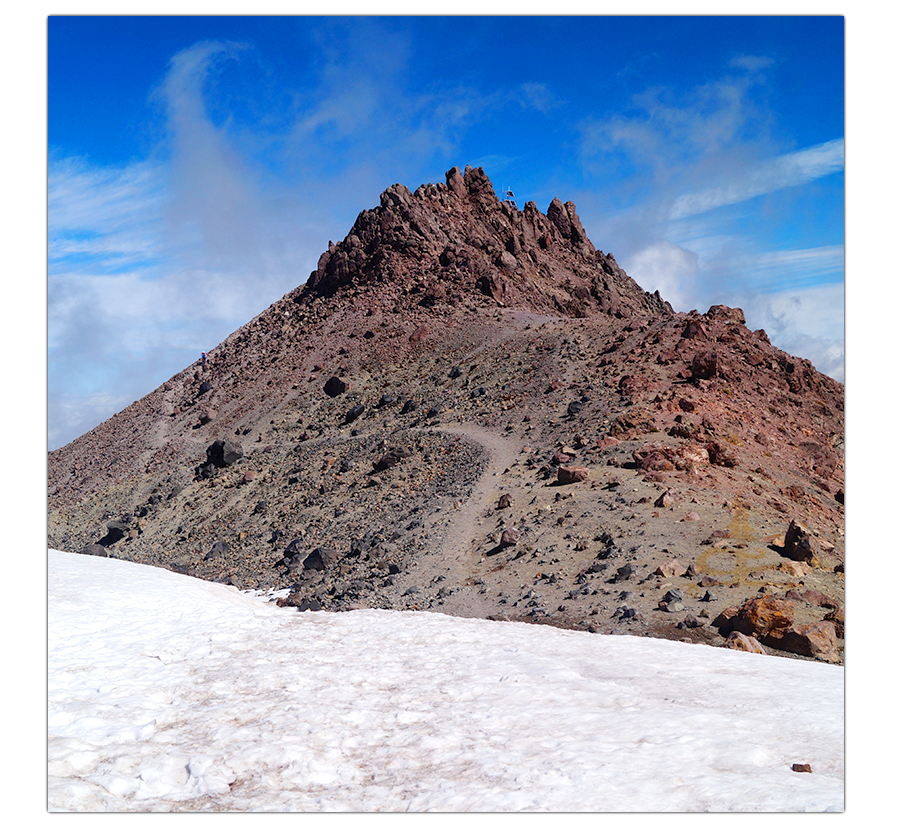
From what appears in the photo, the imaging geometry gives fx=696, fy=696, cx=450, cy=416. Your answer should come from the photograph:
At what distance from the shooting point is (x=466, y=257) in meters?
52.2

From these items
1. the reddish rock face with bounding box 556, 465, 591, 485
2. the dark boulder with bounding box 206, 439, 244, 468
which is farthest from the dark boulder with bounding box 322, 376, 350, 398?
Answer: the reddish rock face with bounding box 556, 465, 591, 485

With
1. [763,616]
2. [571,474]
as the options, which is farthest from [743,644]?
[571,474]

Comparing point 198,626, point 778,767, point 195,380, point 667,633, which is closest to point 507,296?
point 195,380

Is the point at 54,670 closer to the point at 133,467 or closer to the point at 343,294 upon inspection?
the point at 133,467

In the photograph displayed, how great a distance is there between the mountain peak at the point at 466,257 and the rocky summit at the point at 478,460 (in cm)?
23

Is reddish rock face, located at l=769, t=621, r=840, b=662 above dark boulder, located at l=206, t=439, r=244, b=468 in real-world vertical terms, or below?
below

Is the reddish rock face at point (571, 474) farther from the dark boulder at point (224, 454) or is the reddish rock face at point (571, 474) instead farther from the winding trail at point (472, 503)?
the dark boulder at point (224, 454)

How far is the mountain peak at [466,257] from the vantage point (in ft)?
169

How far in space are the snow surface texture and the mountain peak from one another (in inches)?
1577

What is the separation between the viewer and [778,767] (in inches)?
241

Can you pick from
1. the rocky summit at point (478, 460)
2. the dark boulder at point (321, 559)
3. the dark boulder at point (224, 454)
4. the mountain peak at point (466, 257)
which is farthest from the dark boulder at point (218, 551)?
the mountain peak at point (466, 257)

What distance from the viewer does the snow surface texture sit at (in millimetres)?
5809

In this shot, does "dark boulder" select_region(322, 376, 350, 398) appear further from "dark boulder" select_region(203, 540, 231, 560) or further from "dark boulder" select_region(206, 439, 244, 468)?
"dark boulder" select_region(203, 540, 231, 560)

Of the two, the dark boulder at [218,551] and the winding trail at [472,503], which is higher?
the winding trail at [472,503]
